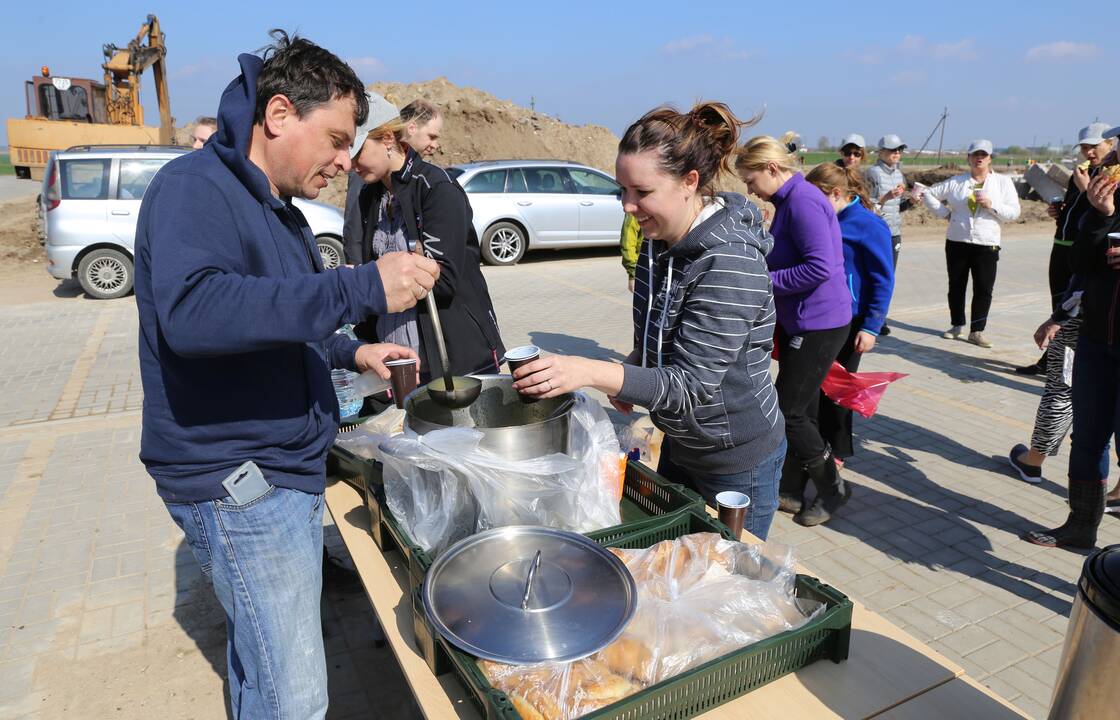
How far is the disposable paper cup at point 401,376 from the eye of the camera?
232 cm

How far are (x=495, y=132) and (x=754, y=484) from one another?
68.2 feet

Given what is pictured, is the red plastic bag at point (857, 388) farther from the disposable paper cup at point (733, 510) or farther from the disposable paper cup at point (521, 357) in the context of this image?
the disposable paper cup at point (521, 357)

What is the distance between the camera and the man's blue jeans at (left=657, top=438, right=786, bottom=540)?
2.24 m

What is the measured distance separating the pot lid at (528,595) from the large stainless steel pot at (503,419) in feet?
0.68

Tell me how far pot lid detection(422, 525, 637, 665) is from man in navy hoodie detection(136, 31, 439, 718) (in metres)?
0.49

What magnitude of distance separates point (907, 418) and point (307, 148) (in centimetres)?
541

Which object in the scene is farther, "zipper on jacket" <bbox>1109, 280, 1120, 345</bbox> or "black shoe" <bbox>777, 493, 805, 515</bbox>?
"black shoe" <bbox>777, 493, 805, 515</bbox>

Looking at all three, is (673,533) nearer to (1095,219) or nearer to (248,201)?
(248,201)

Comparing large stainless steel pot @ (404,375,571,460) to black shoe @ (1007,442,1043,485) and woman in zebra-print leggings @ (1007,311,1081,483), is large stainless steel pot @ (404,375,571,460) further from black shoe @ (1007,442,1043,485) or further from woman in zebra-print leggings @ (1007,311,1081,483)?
black shoe @ (1007,442,1043,485)

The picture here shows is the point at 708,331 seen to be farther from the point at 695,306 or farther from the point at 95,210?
the point at 95,210

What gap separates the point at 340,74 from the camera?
5.45 feet

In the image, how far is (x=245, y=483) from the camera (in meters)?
1.68

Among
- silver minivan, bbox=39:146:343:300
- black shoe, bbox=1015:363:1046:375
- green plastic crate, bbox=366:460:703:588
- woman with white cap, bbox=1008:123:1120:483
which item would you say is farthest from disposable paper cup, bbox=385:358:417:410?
silver minivan, bbox=39:146:343:300

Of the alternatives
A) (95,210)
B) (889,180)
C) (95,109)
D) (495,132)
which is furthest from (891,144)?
(95,109)
